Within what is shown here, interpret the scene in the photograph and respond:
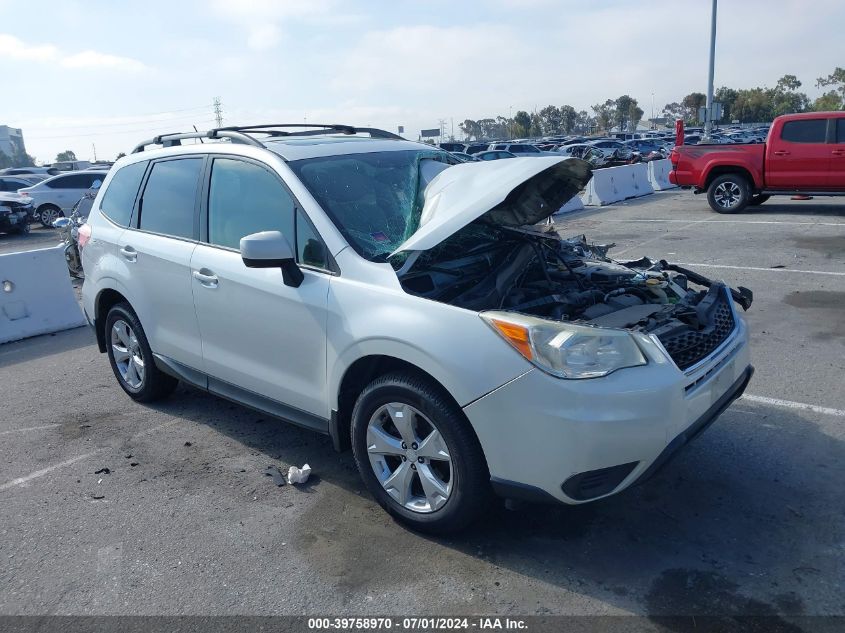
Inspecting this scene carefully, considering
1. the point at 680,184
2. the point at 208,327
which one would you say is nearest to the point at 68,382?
the point at 208,327

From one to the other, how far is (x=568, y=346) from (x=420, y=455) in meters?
0.91

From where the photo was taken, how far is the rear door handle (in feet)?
16.8

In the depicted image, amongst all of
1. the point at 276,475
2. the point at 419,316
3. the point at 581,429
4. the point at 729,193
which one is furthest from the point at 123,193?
the point at 729,193

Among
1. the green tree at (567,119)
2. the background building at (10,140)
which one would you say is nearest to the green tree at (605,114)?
the green tree at (567,119)

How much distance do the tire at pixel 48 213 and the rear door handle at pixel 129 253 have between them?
19141 millimetres

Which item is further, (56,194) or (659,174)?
(659,174)

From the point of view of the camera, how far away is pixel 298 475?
426 cm

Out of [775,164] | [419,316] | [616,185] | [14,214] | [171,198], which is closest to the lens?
[419,316]

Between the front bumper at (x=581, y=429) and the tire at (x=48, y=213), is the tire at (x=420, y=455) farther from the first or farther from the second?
the tire at (x=48, y=213)

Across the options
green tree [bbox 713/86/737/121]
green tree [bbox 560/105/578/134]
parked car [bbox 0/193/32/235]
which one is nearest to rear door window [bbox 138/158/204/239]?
parked car [bbox 0/193/32/235]

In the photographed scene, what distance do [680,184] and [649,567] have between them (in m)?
14.1

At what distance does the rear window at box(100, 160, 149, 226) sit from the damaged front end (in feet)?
8.55

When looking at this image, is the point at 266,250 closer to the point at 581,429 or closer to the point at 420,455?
the point at 420,455

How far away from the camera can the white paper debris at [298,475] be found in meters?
4.26
